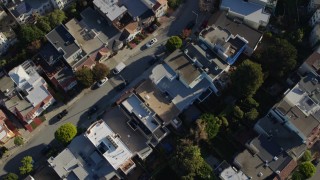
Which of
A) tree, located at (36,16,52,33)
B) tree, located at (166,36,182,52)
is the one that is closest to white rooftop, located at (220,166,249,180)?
tree, located at (166,36,182,52)

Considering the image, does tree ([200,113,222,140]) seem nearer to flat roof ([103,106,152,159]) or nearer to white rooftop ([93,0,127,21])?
flat roof ([103,106,152,159])

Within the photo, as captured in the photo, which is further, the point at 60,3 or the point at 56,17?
the point at 60,3

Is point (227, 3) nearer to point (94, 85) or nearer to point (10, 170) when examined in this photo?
point (94, 85)

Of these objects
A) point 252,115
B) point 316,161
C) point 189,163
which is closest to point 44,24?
point 189,163

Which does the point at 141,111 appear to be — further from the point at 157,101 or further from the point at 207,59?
the point at 207,59

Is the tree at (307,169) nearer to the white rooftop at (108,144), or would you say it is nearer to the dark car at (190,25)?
the white rooftop at (108,144)
